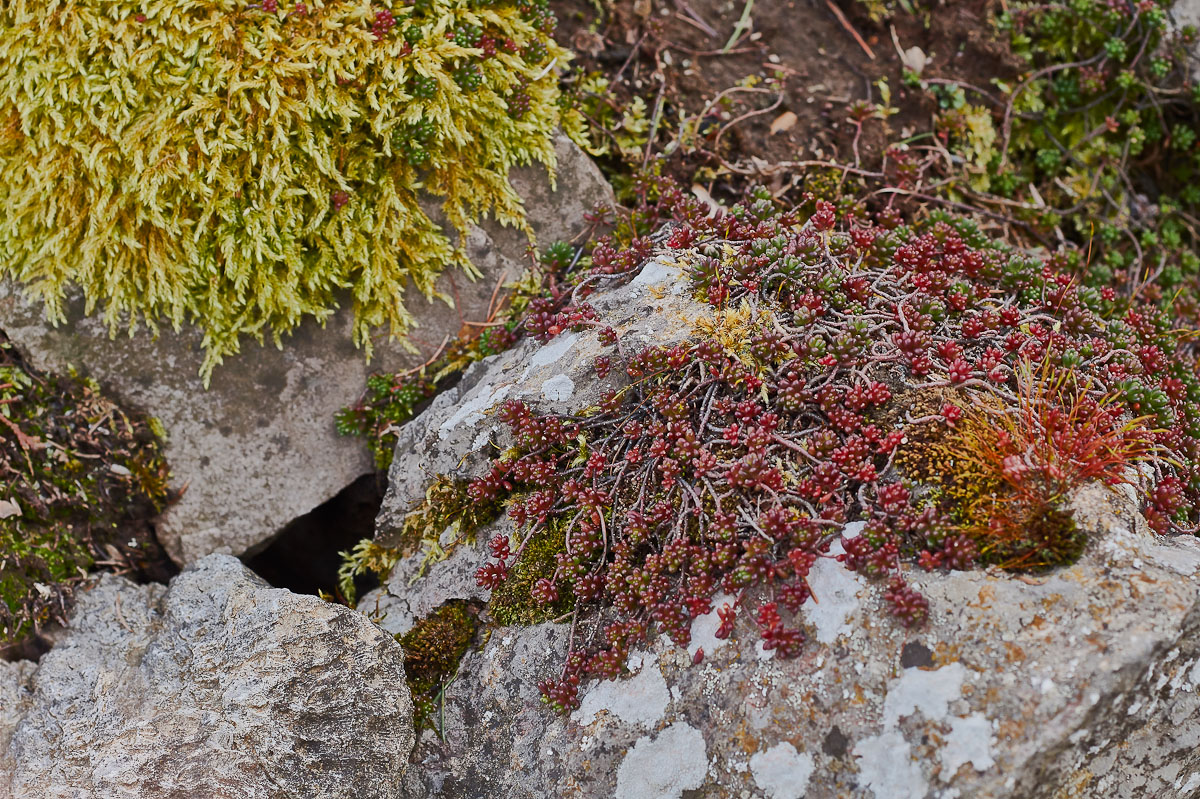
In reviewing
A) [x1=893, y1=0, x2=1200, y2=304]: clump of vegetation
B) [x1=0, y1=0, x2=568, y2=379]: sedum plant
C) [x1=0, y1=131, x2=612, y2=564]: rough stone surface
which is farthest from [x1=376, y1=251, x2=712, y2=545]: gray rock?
[x1=893, y1=0, x2=1200, y2=304]: clump of vegetation

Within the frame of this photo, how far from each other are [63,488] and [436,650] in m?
2.21

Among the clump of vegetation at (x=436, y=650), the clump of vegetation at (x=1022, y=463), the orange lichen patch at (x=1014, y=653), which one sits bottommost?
the clump of vegetation at (x=436, y=650)

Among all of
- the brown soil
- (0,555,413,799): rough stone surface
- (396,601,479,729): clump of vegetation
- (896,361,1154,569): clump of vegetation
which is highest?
the brown soil

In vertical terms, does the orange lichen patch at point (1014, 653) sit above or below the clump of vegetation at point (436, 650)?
above

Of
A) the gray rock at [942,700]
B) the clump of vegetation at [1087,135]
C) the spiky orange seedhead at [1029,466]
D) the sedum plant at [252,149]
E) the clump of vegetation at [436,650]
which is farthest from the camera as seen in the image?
the clump of vegetation at [1087,135]

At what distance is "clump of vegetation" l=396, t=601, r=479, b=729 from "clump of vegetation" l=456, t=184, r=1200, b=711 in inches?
11.2

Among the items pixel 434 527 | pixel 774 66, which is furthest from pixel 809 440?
pixel 774 66

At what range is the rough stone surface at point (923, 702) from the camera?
8.06 ft

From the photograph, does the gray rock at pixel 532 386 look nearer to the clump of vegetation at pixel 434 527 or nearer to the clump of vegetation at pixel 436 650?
the clump of vegetation at pixel 434 527

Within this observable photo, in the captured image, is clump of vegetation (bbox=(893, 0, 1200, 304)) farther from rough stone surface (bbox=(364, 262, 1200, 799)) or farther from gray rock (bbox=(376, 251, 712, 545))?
rough stone surface (bbox=(364, 262, 1200, 799))

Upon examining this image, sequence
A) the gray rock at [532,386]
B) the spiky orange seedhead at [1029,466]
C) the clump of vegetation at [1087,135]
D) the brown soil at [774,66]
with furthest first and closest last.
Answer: the clump of vegetation at [1087,135] < the brown soil at [774,66] < the gray rock at [532,386] < the spiky orange seedhead at [1029,466]

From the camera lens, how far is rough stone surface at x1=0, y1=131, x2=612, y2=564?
427 cm

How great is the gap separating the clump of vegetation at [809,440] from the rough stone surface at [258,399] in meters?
0.81

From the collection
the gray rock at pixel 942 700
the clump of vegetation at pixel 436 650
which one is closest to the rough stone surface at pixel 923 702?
the gray rock at pixel 942 700
